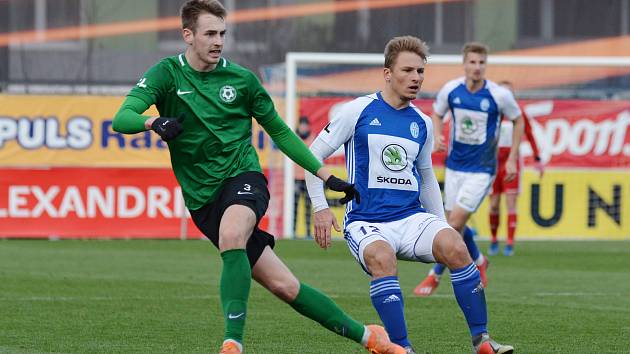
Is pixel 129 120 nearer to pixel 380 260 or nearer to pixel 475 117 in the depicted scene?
pixel 380 260

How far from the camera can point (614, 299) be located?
11758 mm

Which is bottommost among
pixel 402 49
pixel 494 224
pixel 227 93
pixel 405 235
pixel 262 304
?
pixel 494 224

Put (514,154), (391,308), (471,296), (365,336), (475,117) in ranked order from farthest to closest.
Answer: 1. (514,154)
2. (475,117)
3. (471,296)
4. (391,308)
5. (365,336)

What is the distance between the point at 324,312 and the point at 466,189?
6154 millimetres

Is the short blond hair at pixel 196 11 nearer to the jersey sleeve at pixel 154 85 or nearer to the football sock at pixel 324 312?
the jersey sleeve at pixel 154 85

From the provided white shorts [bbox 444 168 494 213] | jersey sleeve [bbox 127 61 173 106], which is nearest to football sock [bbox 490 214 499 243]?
white shorts [bbox 444 168 494 213]

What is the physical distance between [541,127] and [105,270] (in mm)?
8650

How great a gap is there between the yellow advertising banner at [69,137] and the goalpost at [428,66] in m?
0.79

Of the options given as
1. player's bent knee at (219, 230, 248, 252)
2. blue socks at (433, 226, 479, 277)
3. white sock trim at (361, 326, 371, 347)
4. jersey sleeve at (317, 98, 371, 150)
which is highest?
jersey sleeve at (317, 98, 371, 150)

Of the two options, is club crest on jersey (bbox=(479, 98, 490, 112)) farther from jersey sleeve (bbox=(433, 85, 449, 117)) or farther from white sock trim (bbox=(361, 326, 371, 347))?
white sock trim (bbox=(361, 326, 371, 347))

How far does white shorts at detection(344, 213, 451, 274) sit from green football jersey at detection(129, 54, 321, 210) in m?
0.64

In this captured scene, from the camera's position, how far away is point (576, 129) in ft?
68.9

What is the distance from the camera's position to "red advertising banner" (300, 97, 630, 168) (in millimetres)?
20828

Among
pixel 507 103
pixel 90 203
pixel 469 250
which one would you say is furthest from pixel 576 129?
pixel 469 250
